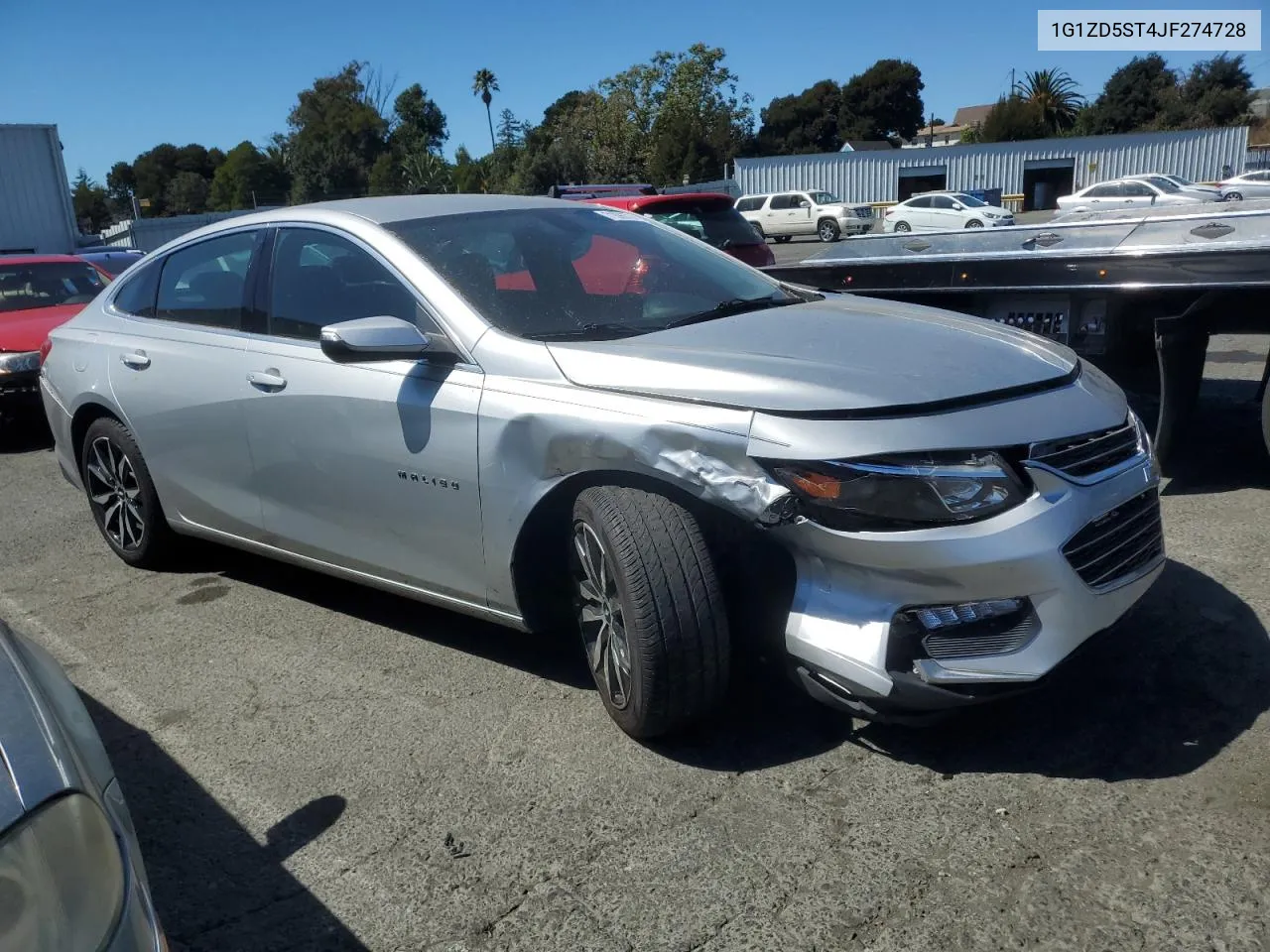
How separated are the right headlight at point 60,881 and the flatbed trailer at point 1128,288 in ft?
15.8

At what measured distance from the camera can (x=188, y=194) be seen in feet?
286

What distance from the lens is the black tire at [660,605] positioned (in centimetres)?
298

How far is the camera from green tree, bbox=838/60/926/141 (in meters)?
90.9

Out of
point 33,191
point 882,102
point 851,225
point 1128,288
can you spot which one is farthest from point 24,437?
point 882,102

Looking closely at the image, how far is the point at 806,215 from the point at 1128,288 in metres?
31.1

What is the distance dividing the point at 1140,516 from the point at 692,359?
139 centimetres

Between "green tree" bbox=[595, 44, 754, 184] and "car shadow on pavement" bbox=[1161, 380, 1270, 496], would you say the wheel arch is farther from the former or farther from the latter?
"green tree" bbox=[595, 44, 754, 184]

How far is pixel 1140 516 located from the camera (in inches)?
125

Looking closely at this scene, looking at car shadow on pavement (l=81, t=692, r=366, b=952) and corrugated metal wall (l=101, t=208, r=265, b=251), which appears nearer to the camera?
car shadow on pavement (l=81, t=692, r=366, b=952)

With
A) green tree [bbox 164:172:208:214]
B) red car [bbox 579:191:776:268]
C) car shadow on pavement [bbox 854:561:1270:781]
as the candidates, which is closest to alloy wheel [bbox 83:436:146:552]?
car shadow on pavement [bbox 854:561:1270:781]

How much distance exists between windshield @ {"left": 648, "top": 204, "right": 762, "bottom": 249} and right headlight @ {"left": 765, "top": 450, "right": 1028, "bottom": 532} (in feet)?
26.3

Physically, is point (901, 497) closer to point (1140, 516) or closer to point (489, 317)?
point (1140, 516)

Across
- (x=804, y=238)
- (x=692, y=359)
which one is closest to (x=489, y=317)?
(x=692, y=359)

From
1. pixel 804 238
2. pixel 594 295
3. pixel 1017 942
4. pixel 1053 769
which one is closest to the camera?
pixel 1017 942
